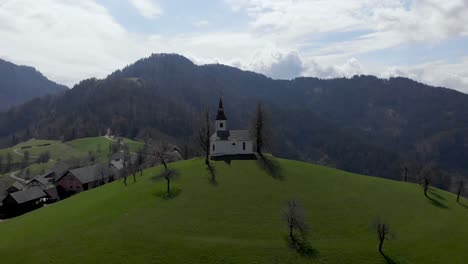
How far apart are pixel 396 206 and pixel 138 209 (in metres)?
47.2

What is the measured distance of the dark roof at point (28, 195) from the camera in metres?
97.8

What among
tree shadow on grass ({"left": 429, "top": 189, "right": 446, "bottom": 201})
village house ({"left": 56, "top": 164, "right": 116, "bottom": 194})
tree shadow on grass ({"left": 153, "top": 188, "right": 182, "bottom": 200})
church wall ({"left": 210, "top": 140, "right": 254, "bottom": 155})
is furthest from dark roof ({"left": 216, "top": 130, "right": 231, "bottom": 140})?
tree shadow on grass ({"left": 429, "top": 189, "right": 446, "bottom": 201})

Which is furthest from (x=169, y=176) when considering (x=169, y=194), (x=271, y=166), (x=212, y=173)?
(x=271, y=166)

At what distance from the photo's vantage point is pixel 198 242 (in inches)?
2085

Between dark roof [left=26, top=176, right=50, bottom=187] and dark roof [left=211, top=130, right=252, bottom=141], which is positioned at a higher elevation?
dark roof [left=211, top=130, right=252, bottom=141]

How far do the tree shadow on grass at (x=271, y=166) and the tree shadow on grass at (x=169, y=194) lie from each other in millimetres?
20170

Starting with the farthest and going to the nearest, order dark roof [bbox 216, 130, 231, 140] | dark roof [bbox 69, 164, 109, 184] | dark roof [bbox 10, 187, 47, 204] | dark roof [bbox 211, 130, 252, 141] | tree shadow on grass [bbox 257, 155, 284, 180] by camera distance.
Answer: dark roof [bbox 69, 164, 109, 184] → dark roof [bbox 10, 187, 47, 204] → dark roof [bbox 216, 130, 231, 140] → dark roof [bbox 211, 130, 252, 141] → tree shadow on grass [bbox 257, 155, 284, 180]

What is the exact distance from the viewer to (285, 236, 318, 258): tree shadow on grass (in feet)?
168

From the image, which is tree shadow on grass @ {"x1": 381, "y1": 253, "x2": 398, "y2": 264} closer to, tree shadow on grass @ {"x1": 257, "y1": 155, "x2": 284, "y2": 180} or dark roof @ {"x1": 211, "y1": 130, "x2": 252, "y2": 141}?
tree shadow on grass @ {"x1": 257, "y1": 155, "x2": 284, "y2": 180}

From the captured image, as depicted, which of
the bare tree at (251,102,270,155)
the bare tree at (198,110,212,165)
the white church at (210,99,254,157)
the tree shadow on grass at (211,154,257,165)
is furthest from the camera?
the bare tree at (251,102,270,155)

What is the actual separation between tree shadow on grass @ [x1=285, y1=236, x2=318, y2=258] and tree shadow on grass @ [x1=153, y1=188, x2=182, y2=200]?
75.4 ft

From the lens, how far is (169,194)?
6888cm

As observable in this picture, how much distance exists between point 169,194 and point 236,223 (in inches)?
622

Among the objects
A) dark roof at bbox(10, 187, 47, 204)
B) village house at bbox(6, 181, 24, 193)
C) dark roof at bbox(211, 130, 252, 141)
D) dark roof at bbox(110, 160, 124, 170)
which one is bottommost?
village house at bbox(6, 181, 24, 193)
